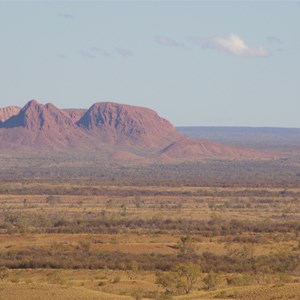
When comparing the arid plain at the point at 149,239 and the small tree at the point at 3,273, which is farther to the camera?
the small tree at the point at 3,273

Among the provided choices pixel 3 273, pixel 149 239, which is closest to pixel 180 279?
pixel 3 273

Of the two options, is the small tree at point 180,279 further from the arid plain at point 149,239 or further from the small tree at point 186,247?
the small tree at point 186,247

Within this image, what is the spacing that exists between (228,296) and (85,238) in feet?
93.2

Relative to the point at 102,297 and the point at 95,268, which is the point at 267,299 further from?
the point at 95,268

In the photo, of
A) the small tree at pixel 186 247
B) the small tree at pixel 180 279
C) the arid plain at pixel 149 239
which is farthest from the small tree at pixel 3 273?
the small tree at pixel 186 247

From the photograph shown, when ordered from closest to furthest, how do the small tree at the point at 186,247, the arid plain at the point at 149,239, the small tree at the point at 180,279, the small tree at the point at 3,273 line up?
the small tree at the point at 180,279 → the arid plain at the point at 149,239 → the small tree at the point at 3,273 → the small tree at the point at 186,247

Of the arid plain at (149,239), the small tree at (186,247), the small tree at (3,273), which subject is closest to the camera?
the arid plain at (149,239)

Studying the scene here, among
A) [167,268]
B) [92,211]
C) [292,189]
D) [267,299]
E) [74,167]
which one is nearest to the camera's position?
[267,299]

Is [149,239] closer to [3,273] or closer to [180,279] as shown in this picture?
[3,273]

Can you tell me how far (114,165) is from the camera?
191750 mm

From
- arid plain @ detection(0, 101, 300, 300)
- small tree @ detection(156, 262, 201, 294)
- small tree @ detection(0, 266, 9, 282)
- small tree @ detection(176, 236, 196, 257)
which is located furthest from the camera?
small tree @ detection(176, 236, 196, 257)

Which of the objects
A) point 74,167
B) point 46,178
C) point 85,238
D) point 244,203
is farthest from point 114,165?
point 85,238

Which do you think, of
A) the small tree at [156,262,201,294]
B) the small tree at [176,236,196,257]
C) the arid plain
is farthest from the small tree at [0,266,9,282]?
the small tree at [176,236,196,257]

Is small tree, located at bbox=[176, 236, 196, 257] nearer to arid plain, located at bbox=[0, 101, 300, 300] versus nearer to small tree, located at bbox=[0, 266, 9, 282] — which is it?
arid plain, located at bbox=[0, 101, 300, 300]
